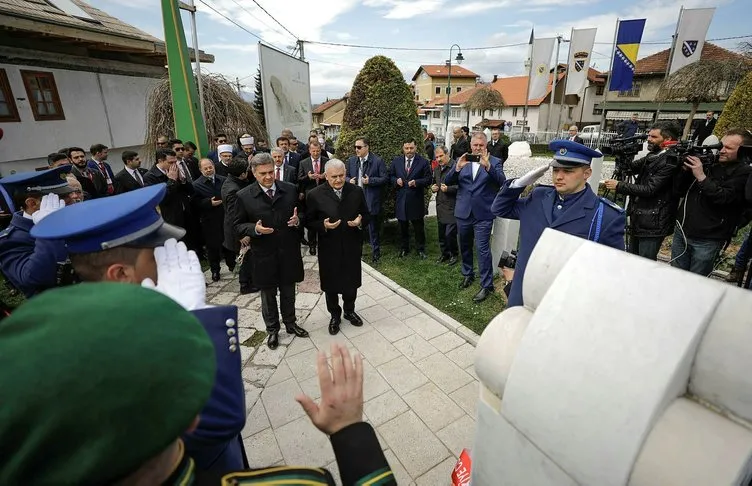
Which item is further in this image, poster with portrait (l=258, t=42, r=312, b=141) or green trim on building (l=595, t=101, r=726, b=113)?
green trim on building (l=595, t=101, r=726, b=113)

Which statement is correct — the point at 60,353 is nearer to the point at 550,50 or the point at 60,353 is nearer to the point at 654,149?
the point at 654,149

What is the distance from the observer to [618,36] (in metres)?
17.0

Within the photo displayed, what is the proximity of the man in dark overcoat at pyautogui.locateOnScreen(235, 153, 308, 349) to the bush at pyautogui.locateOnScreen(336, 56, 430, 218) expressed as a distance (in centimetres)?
354

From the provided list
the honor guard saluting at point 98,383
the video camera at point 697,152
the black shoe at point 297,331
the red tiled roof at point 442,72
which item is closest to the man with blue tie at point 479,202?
the video camera at point 697,152

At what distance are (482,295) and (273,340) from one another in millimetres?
2897

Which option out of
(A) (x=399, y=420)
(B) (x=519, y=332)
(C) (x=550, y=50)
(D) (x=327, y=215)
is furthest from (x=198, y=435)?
(C) (x=550, y=50)

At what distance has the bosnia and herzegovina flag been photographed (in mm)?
16750

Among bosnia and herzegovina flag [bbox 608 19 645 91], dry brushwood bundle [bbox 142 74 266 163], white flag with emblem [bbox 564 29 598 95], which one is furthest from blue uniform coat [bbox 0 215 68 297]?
white flag with emblem [bbox 564 29 598 95]

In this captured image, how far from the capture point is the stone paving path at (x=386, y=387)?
2.79 metres

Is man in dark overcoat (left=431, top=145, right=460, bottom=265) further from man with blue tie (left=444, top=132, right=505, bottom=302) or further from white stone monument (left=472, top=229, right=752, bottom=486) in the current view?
white stone monument (left=472, top=229, right=752, bottom=486)

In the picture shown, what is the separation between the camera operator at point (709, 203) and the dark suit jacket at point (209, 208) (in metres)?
6.32

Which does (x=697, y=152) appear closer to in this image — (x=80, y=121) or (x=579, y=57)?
(x=80, y=121)

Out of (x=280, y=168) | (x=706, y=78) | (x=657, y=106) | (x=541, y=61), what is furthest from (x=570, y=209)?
(x=657, y=106)

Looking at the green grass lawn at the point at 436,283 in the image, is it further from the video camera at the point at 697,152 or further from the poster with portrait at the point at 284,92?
the poster with portrait at the point at 284,92
